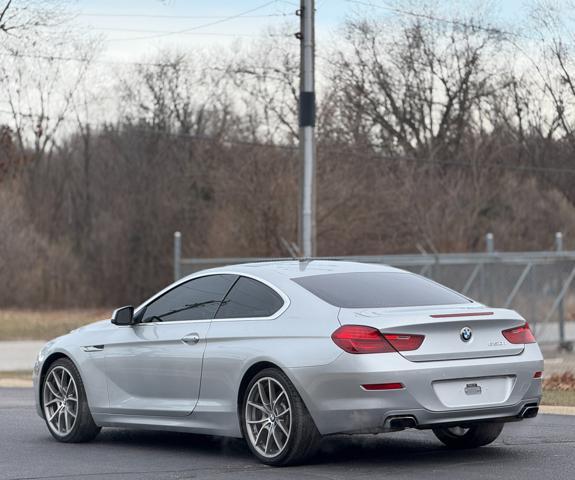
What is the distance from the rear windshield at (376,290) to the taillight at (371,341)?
40 cm

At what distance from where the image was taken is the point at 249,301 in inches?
380

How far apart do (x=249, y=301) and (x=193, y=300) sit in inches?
26.8

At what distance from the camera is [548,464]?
29.3 feet

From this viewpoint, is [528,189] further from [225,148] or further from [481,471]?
[481,471]

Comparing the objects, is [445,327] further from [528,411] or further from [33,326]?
[33,326]

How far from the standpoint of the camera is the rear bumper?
8.48m

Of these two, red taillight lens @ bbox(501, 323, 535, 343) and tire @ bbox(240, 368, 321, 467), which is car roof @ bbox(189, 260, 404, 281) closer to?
tire @ bbox(240, 368, 321, 467)

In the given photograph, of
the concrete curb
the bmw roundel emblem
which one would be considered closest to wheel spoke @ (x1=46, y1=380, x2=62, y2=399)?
the bmw roundel emblem

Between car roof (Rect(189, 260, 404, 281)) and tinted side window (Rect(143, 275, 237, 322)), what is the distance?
0.37 ft

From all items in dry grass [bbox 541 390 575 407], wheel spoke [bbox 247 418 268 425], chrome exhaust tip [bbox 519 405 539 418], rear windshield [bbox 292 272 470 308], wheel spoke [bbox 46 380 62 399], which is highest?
rear windshield [bbox 292 272 470 308]

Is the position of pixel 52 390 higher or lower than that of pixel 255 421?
lower

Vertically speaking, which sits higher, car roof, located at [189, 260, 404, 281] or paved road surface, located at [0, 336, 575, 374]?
car roof, located at [189, 260, 404, 281]

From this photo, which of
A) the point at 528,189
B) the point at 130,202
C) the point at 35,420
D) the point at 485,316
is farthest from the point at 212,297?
the point at 130,202

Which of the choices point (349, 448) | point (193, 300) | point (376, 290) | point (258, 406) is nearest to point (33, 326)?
point (193, 300)
